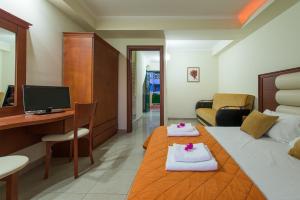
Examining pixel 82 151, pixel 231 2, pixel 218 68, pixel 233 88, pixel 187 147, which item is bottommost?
pixel 82 151

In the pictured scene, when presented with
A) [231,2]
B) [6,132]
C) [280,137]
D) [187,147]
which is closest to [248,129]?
[280,137]

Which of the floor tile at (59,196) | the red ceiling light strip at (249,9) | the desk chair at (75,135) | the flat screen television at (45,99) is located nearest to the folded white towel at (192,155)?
the floor tile at (59,196)

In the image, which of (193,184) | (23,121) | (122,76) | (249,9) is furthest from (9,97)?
(249,9)

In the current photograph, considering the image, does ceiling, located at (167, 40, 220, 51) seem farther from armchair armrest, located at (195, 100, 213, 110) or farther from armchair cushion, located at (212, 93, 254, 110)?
armchair armrest, located at (195, 100, 213, 110)

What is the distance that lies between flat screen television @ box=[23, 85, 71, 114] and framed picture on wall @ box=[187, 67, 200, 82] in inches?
191

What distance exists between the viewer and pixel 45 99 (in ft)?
8.62

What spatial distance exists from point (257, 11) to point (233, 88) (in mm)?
2638

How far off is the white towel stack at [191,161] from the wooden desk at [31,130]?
1.43 m

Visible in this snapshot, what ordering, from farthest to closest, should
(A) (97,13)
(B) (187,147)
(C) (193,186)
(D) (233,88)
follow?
1. (D) (233,88)
2. (A) (97,13)
3. (B) (187,147)
4. (C) (193,186)

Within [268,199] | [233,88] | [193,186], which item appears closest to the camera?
[268,199]

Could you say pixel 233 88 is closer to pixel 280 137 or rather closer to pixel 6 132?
pixel 280 137

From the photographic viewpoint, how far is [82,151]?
310 cm

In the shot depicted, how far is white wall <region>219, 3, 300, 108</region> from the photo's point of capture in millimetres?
2779

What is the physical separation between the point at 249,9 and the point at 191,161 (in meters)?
3.44
